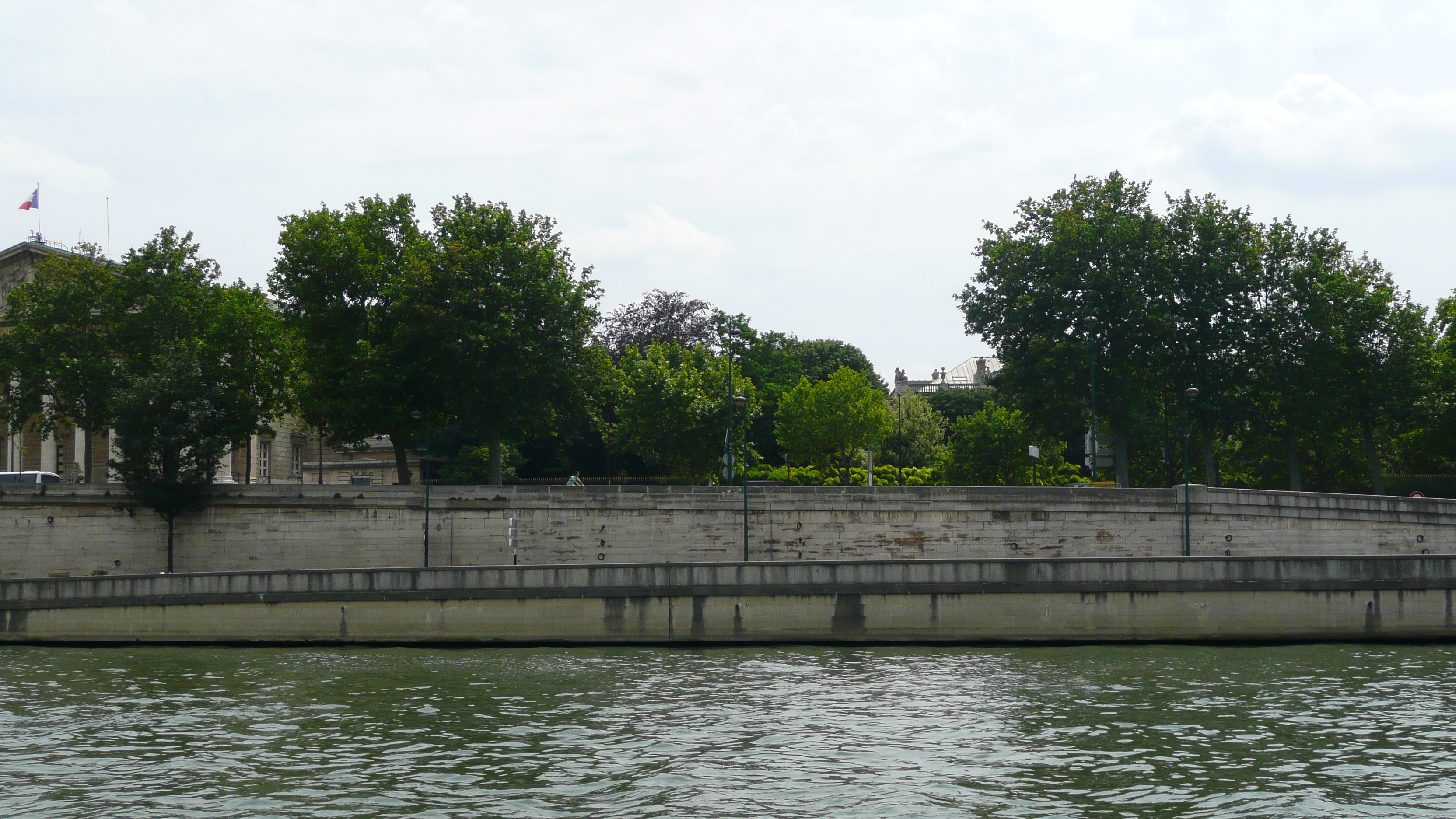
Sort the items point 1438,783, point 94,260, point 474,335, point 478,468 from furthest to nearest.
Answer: point 478,468
point 94,260
point 474,335
point 1438,783

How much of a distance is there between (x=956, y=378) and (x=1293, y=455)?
249 ft

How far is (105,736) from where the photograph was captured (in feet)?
63.8

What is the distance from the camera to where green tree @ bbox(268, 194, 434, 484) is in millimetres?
45531

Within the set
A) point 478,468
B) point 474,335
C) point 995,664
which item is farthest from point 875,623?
point 478,468

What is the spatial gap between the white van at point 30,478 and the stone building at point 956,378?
256 feet

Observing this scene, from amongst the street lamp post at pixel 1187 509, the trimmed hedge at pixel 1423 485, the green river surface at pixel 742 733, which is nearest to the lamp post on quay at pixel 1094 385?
the street lamp post at pixel 1187 509

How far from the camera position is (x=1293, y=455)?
5222cm

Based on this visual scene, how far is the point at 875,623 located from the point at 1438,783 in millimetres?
14328

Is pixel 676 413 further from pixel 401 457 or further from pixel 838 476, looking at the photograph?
pixel 401 457

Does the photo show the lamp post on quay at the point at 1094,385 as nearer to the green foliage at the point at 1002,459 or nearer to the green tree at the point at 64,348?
the green foliage at the point at 1002,459

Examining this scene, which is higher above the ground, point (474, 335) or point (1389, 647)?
point (474, 335)

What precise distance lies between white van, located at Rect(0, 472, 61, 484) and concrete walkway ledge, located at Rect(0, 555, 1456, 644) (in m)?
18.2

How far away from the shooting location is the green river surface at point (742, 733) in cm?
1545

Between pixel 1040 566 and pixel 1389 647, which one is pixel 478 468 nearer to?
pixel 1040 566
